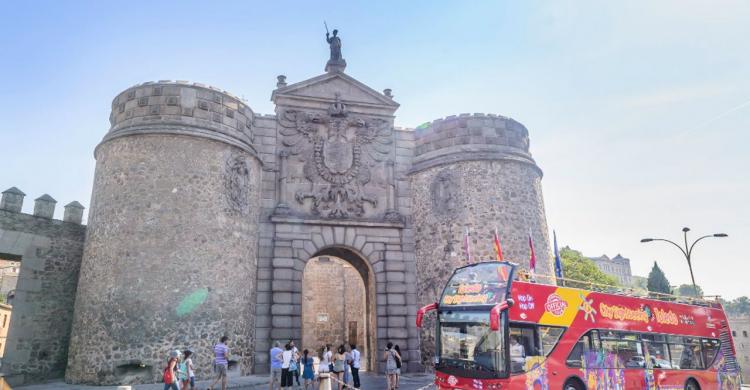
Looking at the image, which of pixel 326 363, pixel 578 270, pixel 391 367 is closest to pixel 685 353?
pixel 391 367

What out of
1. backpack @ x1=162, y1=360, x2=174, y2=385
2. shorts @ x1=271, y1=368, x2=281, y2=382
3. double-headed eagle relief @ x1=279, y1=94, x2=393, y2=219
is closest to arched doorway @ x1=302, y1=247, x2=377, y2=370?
double-headed eagle relief @ x1=279, y1=94, x2=393, y2=219

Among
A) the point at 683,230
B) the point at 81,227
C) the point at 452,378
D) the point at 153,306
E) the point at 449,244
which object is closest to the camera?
the point at 452,378

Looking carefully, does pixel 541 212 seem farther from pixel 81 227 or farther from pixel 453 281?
pixel 81 227

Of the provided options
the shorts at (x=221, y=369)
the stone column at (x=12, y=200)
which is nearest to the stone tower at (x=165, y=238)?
the stone column at (x=12, y=200)

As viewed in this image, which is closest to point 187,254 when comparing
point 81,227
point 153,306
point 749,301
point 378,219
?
→ point 153,306

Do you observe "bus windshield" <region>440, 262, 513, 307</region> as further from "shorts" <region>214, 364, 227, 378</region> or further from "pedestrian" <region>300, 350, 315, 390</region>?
"shorts" <region>214, 364, 227, 378</region>

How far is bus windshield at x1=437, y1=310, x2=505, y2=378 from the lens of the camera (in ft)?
32.3

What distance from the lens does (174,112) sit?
16203 mm

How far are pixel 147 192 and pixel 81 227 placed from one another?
3.83 meters

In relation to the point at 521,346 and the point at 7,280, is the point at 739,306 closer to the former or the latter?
the point at 521,346

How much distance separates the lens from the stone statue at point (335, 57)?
20.7 metres

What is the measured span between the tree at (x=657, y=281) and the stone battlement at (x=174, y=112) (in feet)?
115

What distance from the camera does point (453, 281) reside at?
1159cm

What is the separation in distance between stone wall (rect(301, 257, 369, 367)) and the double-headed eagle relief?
986cm
